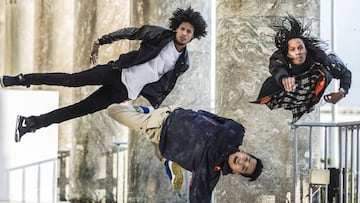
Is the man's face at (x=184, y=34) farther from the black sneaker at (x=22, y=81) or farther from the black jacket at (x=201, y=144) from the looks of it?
the black sneaker at (x=22, y=81)

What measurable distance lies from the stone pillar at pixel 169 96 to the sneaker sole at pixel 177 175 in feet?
0.25

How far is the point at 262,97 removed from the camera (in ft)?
34.8

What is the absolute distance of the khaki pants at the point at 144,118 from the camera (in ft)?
34.4

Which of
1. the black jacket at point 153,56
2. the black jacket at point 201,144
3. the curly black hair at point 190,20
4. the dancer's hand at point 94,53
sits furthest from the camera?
the dancer's hand at point 94,53

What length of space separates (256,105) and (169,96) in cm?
91

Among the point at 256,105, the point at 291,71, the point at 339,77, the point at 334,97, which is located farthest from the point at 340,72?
the point at 256,105

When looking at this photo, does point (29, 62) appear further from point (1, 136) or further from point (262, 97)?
point (262, 97)

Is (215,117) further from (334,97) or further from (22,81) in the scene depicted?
(22,81)

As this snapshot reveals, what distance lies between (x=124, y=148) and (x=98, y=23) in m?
1.66

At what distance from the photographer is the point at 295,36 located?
10.5 meters

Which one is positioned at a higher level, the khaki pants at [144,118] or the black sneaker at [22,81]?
the black sneaker at [22,81]

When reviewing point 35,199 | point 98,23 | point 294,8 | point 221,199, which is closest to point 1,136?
point 35,199

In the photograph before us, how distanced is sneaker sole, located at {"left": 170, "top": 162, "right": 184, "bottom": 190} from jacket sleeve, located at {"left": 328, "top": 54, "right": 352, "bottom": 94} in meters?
1.84

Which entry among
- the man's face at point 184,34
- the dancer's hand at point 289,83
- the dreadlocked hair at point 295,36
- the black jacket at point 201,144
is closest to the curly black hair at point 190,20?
the man's face at point 184,34
